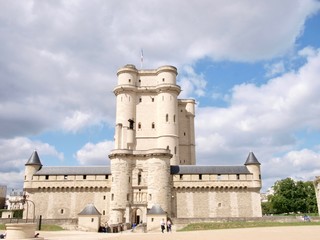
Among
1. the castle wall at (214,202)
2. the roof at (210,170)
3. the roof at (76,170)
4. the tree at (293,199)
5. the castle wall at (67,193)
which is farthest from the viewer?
the tree at (293,199)

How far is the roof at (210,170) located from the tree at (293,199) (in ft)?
52.5

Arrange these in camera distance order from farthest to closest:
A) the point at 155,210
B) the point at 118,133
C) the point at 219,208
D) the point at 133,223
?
the point at 118,133
the point at 219,208
the point at 133,223
the point at 155,210

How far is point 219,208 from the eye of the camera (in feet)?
164

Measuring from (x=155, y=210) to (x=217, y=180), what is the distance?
13.3 m

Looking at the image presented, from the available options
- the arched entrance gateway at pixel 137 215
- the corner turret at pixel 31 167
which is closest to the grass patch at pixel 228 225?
the arched entrance gateway at pixel 137 215

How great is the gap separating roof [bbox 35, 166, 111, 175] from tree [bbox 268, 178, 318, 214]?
33.6m

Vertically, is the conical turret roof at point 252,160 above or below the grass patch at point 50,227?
above

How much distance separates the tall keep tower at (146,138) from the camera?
48375 millimetres

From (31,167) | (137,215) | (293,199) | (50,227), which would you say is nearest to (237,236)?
(50,227)

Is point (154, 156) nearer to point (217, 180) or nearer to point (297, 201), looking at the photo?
point (217, 180)

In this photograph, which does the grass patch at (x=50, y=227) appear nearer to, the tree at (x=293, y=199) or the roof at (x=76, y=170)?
the roof at (x=76, y=170)

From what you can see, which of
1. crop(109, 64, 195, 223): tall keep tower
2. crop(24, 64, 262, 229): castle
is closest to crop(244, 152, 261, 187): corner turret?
crop(24, 64, 262, 229): castle

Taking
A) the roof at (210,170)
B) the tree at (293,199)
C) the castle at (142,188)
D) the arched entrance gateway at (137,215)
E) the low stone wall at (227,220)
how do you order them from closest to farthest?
the low stone wall at (227,220)
the arched entrance gateway at (137,215)
the castle at (142,188)
the roof at (210,170)
the tree at (293,199)

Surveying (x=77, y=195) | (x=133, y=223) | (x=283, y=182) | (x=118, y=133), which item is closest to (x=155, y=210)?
(x=133, y=223)
